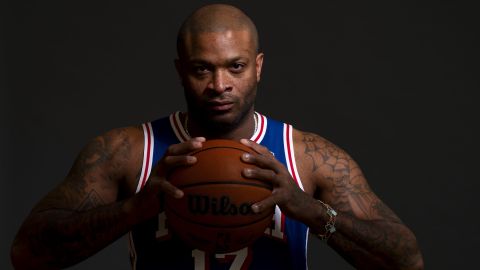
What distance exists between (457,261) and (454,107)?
2.47 ft

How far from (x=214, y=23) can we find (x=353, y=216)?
78 cm

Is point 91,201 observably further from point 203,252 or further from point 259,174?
point 259,174

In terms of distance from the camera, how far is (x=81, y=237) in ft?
9.29

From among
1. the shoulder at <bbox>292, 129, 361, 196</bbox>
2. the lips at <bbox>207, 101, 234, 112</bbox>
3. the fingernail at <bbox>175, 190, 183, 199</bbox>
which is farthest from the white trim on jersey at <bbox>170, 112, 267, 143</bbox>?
the fingernail at <bbox>175, 190, 183, 199</bbox>

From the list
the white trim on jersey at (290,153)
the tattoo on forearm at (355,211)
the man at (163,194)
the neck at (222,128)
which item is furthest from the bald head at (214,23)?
the tattoo on forearm at (355,211)

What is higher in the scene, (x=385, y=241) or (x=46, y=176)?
(x=385, y=241)

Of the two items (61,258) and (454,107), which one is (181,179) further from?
(454,107)

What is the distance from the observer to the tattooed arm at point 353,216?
291 cm

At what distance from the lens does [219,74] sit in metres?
2.88

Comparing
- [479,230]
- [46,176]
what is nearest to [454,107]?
[479,230]

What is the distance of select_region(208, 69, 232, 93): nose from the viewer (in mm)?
2865

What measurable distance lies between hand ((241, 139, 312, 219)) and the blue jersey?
1.50 feet

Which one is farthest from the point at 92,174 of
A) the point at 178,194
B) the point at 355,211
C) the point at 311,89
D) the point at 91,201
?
the point at 311,89

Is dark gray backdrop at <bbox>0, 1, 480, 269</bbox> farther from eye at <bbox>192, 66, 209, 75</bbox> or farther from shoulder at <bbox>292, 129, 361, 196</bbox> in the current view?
eye at <bbox>192, 66, 209, 75</bbox>
